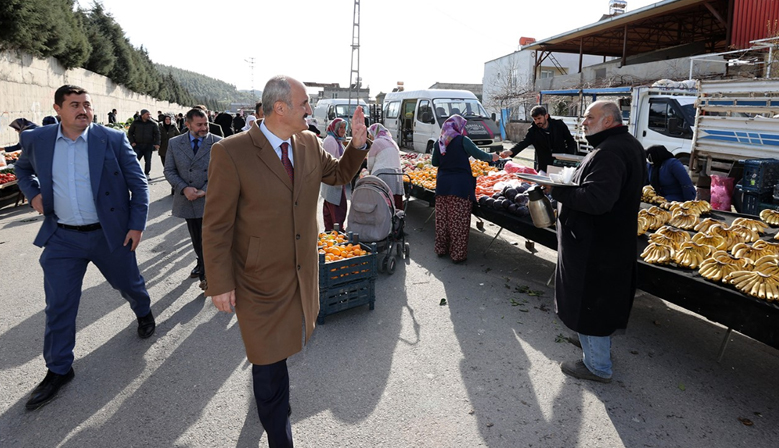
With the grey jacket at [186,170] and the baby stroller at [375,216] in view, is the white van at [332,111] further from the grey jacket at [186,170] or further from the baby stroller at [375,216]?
the grey jacket at [186,170]

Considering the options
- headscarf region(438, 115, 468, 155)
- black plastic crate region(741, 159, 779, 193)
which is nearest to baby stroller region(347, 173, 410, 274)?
headscarf region(438, 115, 468, 155)

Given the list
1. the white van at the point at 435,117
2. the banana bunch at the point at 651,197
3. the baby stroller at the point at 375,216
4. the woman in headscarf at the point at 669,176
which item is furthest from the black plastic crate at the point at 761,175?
the white van at the point at 435,117

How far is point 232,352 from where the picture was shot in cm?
399

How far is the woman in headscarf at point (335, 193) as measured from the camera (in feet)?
22.3

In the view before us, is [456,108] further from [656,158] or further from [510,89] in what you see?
Answer: [510,89]

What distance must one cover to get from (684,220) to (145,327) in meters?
5.60

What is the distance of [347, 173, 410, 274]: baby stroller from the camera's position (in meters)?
5.93

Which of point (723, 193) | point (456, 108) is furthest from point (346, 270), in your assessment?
point (456, 108)

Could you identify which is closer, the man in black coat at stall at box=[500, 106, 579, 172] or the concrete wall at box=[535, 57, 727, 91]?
the man in black coat at stall at box=[500, 106, 579, 172]

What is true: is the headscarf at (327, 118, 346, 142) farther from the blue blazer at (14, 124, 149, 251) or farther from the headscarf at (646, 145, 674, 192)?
the headscarf at (646, 145, 674, 192)

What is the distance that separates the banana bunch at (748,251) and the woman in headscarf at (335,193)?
4668 mm

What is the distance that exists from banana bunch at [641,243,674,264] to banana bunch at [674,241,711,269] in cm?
5

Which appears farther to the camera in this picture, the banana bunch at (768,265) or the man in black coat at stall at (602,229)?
the banana bunch at (768,265)

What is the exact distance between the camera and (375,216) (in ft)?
19.6
